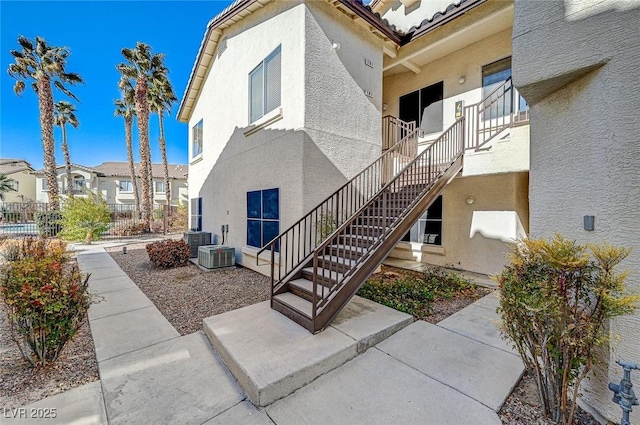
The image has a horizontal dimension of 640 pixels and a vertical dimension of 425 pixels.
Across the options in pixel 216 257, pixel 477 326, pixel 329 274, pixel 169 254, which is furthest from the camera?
pixel 169 254

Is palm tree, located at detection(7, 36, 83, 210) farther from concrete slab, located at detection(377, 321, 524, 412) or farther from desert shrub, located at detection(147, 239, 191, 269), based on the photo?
concrete slab, located at detection(377, 321, 524, 412)

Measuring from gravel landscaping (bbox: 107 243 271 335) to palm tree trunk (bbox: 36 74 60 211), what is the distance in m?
11.4

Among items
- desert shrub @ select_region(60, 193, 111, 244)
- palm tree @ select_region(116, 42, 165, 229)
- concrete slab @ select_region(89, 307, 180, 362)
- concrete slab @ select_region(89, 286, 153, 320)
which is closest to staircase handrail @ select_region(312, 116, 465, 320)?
concrete slab @ select_region(89, 307, 180, 362)

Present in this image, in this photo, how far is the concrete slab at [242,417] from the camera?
2.33m

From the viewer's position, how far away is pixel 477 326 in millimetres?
4137

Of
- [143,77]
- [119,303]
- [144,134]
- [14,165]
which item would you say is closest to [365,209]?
[119,303]

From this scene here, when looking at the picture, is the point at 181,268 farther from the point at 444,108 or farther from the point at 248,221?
the point at 444,108

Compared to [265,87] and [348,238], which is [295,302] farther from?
[265,87]

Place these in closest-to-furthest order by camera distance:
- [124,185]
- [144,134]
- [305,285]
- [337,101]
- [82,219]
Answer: [305,285] < [337,101] < [82,219] < [144,134] < [124,185]

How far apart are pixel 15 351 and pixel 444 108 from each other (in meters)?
10.7

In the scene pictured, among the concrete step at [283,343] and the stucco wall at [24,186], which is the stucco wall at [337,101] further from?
the stucco wall at [24,186]

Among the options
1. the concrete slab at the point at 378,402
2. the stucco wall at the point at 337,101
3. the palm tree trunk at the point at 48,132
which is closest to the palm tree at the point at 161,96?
the palm tree trunk at the point at 48,132

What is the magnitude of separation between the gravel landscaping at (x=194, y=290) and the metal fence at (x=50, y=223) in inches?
382

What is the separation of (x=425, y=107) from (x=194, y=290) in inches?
350
